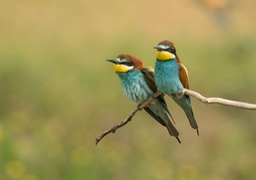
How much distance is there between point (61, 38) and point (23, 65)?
4.15ft

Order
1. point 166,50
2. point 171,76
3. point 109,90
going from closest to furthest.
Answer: point 166,50 → point 171,76 → point 109,90

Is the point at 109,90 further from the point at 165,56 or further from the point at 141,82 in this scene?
the point at 165,56

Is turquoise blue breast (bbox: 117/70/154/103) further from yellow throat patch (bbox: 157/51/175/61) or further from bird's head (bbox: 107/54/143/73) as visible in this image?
yellow throat patch (bbox: 157/51/175/61)

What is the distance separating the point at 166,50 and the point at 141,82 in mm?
310

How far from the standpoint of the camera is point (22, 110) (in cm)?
540

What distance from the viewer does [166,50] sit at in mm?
1827

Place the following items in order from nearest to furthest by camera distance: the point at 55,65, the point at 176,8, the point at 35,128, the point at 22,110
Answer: the point at 35,128 → the point at 22,110 → the point at 55,65 → the point at 176,8

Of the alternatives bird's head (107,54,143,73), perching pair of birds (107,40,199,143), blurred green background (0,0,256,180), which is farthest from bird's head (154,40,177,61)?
blurred green background (0,0,256,180)

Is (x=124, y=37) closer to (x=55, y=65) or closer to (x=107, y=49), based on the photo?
(x=107, y=49)

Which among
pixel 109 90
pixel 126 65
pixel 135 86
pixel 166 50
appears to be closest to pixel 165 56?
pixel 166 50

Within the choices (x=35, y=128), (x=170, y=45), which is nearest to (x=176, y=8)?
(x=35, y=128)

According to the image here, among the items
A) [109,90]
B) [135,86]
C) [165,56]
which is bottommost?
[109,90]

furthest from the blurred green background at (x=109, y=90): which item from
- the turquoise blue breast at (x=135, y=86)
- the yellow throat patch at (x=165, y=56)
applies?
the yellow throat patch at (x=165, y=56)

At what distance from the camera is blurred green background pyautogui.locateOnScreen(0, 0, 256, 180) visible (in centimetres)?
410
